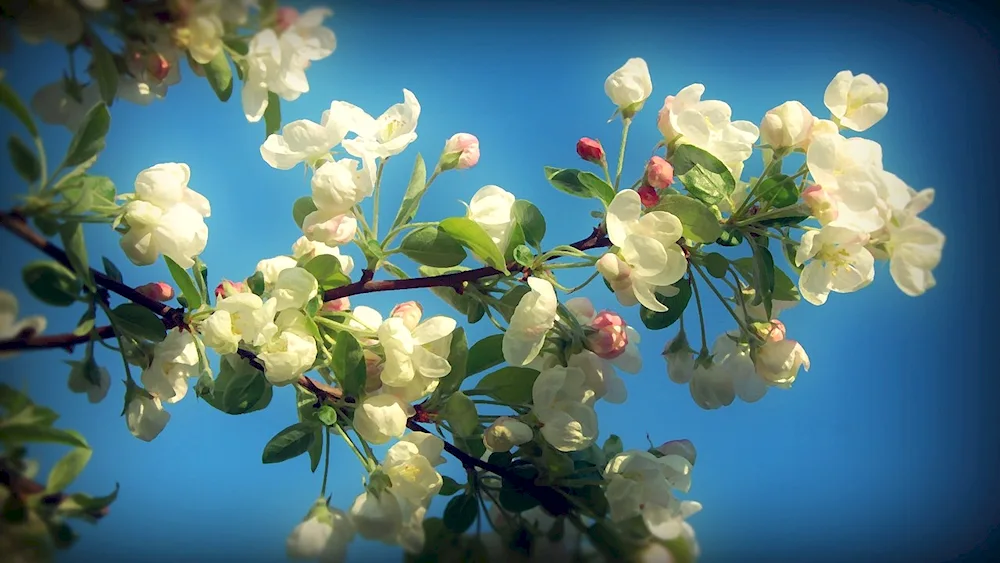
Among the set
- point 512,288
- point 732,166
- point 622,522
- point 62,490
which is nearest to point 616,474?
point 622,522

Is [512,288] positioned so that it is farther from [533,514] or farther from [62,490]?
[62,490]

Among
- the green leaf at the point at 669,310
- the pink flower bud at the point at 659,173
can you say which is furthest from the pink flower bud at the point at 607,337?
the pink flower bud at the point at 659,173

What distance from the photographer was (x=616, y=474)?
28.8 inches

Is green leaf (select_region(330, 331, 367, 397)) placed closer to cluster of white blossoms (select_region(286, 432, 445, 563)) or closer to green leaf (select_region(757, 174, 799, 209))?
cluster of white blossoms (select_region(286, 432, 445, 563))

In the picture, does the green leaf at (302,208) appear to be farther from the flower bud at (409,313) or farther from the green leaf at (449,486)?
the green leaf at (449,486)

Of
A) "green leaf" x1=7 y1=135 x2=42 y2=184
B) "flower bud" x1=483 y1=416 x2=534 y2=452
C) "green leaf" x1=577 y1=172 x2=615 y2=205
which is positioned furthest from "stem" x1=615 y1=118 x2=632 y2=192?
Result: "green leaf" x1=7 y1=135 x2=42 y2=184

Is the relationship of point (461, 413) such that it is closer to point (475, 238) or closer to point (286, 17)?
point (475, 238)

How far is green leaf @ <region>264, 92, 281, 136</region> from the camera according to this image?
30.0 inches

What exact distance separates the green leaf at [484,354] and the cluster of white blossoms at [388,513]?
12cm

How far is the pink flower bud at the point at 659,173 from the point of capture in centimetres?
72

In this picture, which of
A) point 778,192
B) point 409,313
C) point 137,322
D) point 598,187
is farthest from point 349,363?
point 778,192

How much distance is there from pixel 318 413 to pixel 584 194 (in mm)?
328

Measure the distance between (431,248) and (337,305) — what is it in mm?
111

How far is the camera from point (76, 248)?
1.91 feet
